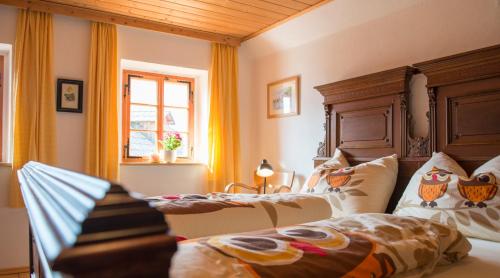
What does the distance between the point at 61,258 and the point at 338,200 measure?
2.36 metres

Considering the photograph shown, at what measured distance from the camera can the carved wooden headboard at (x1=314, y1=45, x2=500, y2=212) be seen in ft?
7.95

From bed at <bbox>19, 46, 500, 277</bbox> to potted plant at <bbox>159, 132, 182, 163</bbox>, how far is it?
1.74 meters

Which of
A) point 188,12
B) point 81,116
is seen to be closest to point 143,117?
point 81,116

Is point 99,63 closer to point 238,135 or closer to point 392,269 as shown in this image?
point 238,135

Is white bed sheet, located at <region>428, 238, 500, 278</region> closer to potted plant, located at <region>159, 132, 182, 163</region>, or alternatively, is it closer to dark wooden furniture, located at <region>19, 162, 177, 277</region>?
dark wooden furniture, located at <region>19, 162, 177, 277</region>

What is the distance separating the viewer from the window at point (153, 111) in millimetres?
4461

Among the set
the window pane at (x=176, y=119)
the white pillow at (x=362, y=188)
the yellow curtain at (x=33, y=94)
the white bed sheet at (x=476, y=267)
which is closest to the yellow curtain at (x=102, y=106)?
the yellow curtain at (x=33, y=94)

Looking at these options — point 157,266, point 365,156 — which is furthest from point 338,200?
point 157,266

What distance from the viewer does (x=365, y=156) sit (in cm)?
322

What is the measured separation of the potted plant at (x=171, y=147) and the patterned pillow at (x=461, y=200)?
2826mm

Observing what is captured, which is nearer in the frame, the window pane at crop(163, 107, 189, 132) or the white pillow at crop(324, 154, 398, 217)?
the white pillow at crop(324, 154, 398, 217)

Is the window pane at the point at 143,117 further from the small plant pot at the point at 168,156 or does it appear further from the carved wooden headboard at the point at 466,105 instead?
the carved wooden headboard at the point at 466,105

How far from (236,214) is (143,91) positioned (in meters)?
3.19

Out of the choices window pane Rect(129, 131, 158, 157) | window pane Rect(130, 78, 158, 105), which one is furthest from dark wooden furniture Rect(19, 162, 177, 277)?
window pane Rect(130, 78, 158, 105)
